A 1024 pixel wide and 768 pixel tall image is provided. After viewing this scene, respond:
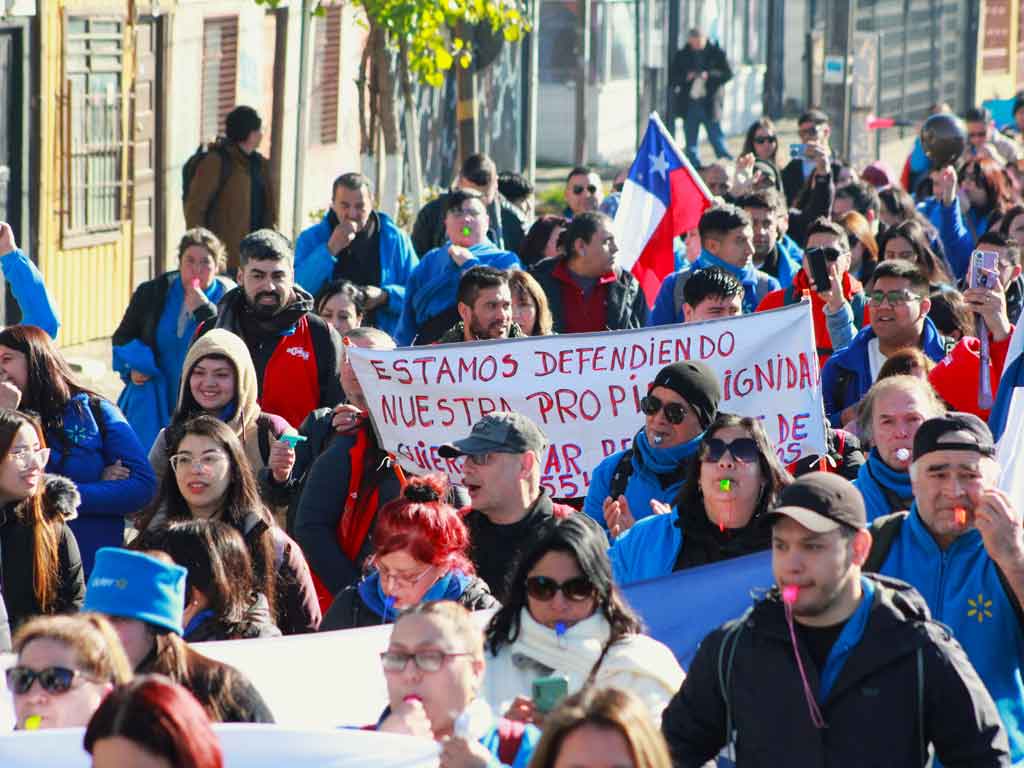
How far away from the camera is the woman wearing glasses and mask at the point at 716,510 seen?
21.7 ft

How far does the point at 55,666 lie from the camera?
5.11 m

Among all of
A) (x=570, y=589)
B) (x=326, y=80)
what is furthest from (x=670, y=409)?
(x=326, y=80)

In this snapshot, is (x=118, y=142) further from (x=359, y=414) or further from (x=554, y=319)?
(x=359, y=414)

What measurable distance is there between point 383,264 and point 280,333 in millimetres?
2670

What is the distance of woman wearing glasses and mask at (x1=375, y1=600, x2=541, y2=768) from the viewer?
4898mm

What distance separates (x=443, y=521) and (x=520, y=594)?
0.80m

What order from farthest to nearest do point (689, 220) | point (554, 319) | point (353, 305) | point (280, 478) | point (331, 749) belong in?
point (689, 220)
point (554, 319)
point (353, 305)
point (280, 478)
point (331, 749)

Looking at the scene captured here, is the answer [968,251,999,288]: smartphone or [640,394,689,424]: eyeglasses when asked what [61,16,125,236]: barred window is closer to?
[968,251,999,288]: smartphone

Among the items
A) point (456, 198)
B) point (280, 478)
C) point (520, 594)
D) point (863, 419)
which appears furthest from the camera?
point (456, 198)

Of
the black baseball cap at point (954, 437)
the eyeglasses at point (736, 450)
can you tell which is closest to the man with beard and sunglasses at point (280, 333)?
the eyeglasses at point (736, 450)

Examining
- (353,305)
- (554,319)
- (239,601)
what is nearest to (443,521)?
(239,601)

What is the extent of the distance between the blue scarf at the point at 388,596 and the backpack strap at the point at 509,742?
4.64ft

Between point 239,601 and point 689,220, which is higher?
point 689,220

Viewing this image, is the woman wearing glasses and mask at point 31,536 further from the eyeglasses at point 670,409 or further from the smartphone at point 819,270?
the smartphone at point 819,270
